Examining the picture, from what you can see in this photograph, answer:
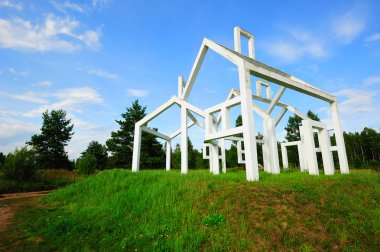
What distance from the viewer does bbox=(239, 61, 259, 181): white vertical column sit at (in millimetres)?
8172

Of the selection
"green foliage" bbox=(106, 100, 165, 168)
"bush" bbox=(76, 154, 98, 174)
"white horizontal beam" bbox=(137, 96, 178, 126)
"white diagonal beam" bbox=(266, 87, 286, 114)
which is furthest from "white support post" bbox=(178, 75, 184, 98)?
"green foliage" bbox=(106, 100, 165, 168)

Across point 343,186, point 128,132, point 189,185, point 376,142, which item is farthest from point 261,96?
point 376,142

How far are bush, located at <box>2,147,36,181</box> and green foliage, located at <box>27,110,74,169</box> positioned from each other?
57.4 ft

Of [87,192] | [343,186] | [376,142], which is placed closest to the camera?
[343,186]

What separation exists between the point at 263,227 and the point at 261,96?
12535mm

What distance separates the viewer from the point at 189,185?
7984mm

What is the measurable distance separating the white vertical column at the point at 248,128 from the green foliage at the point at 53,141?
3703cm

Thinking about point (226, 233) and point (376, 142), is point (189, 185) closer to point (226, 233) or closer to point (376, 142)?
point (226, 233)

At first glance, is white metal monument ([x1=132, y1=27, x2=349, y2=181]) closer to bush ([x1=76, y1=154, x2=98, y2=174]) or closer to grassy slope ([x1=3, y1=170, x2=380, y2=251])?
grassy slope ([x1=3, y1=170, x2=380, y2=251])

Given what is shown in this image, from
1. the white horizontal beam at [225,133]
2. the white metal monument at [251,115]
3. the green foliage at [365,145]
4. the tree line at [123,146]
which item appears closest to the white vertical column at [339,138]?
the white metal monument at [251,115]

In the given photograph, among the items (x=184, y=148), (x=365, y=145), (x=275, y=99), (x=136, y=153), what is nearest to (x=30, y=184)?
(x=136, y=153)

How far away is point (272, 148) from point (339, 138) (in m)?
3.62

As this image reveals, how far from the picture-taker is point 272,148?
45.5 ft

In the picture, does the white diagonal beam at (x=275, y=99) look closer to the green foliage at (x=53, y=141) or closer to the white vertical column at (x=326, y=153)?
the white vertical column at (x=326, y=153)
